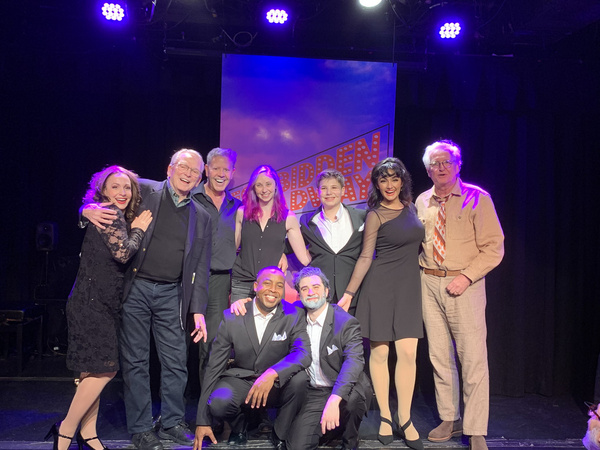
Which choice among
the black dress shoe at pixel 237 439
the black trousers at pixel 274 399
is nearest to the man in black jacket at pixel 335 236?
the black trousers at pixel 274 399

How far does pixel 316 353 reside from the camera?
125 inches

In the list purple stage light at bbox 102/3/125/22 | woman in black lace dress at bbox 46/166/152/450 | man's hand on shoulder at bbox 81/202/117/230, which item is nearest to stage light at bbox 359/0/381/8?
purple stage light at bbox 102/3/125/22

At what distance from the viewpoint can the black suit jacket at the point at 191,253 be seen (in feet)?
10.1

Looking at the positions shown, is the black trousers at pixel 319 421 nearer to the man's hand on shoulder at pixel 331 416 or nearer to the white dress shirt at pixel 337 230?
the man's hand on shoulder at pixel 331 416

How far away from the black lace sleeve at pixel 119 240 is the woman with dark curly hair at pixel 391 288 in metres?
1.41

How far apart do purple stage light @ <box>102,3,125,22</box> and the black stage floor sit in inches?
124

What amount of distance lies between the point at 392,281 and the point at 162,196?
5.24 feet

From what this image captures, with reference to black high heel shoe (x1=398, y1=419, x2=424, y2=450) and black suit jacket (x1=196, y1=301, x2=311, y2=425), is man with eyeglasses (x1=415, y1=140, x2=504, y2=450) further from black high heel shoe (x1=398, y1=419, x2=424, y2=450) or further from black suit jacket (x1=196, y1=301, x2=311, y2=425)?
black suit jacket (x1=196, y1=301, x2=311, y2=425)

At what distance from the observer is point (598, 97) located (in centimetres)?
464

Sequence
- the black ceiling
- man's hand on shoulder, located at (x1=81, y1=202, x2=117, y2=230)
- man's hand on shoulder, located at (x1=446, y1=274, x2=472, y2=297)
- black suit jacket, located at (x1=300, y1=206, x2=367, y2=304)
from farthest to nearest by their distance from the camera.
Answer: the black ceiling, black suit jacket, located at (x1=300, y1=206, x2=367, y2=304), man's hand on shoulder, located at (x1=446, y1=274, x2=472, y2=297), man's hand on shoulder, located at (x1=81, y1=202, x2=117, y2=230)

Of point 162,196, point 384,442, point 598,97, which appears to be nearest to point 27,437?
point 162,196

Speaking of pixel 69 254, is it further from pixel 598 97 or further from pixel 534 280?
pixel 598 97

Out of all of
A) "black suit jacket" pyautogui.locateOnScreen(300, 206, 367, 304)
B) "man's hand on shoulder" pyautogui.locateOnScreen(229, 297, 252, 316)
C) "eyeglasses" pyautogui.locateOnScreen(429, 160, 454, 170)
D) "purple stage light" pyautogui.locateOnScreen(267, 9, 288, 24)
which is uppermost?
"purple stage light" pyautogui.locateOnScreen(267, 9, 288, 24)

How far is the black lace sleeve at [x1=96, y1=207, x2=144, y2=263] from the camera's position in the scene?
280 centimetres
